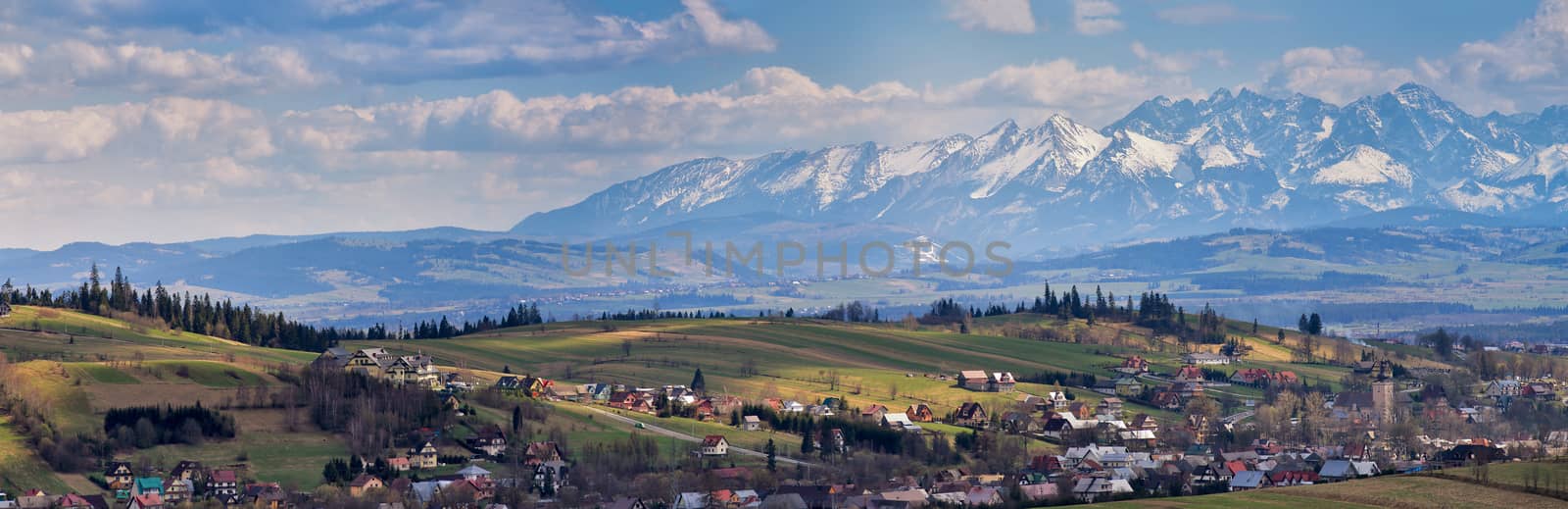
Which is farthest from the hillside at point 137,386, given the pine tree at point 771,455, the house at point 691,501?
the pine tree at point 771,455

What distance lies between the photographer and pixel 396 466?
4894 inches

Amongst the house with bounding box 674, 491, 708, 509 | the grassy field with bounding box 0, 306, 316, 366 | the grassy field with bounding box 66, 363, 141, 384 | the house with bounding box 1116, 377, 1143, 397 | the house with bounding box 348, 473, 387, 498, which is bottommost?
the house with bounding box 674, 491, 708, 509

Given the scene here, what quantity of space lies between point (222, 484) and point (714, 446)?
34506mm

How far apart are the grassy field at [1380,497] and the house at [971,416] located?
195 ft

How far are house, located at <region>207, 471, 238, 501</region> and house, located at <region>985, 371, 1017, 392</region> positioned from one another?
86774mm

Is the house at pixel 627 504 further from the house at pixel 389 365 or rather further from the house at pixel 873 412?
the house at pixel 389 365

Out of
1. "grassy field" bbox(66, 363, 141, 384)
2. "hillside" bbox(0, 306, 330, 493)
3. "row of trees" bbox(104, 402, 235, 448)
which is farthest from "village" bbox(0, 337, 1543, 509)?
"grassy field" bbox(66, 363, 141, 384)

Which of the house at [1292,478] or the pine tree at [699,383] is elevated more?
the pine tree at [699,383]

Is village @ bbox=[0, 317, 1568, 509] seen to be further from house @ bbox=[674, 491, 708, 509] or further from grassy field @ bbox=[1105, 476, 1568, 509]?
grassy field @ bbox=[1105, 476, 1568, 509]

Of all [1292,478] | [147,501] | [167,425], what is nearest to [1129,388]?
[1292,478]

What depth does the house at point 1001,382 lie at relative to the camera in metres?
188

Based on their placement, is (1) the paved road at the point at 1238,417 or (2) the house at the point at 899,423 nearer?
(2) the house at the point at 899,423

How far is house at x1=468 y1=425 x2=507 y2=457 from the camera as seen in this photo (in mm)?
132875

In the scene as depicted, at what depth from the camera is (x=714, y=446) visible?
448 feet
